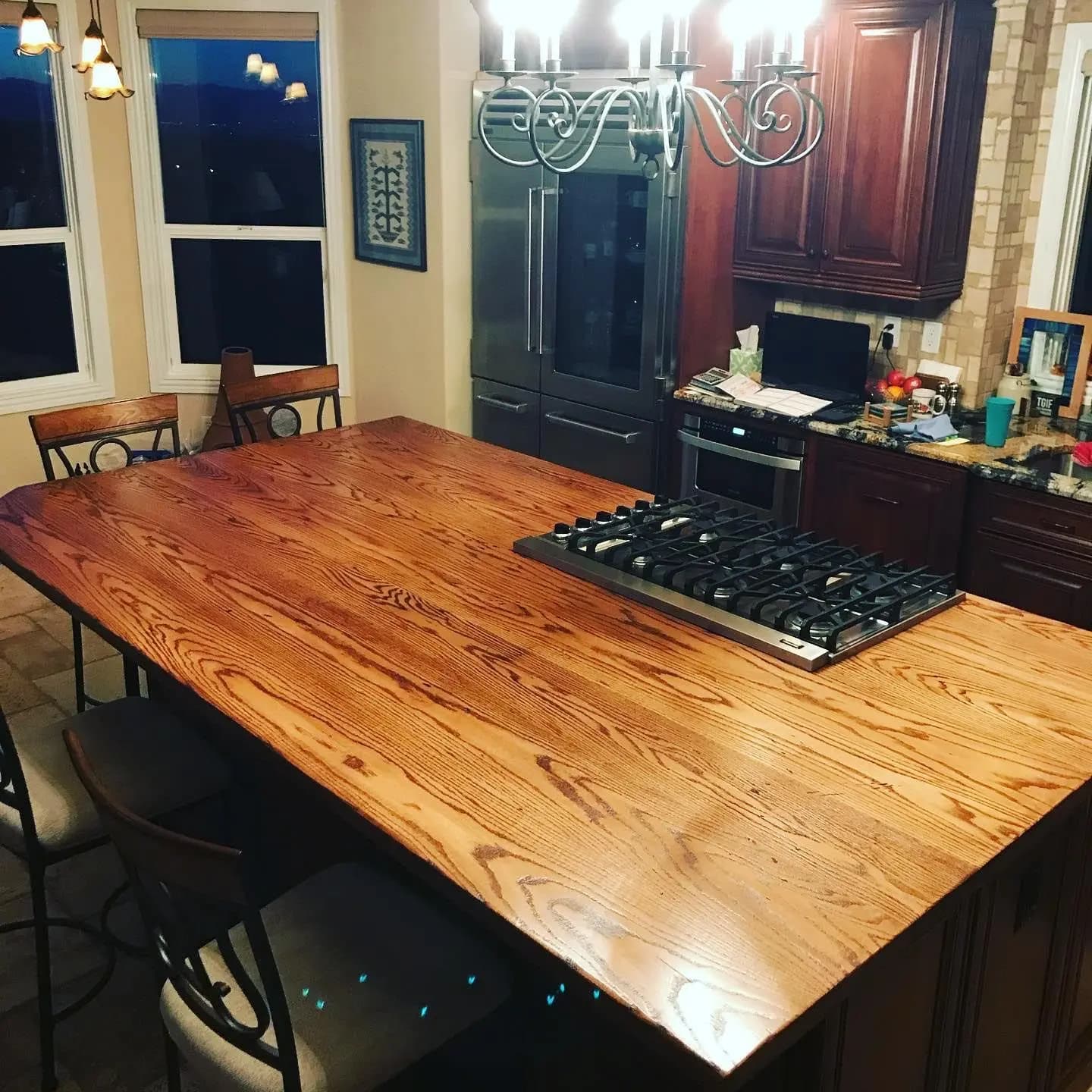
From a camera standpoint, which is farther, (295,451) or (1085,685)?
(295,451)

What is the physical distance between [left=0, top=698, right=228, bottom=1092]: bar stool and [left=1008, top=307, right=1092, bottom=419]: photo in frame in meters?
2.97

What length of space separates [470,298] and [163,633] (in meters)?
3.14

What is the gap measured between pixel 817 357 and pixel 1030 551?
1.10 m

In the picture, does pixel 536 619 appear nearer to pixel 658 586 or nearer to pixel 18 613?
pixel 658 586

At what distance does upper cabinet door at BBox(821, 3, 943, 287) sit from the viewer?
362cm

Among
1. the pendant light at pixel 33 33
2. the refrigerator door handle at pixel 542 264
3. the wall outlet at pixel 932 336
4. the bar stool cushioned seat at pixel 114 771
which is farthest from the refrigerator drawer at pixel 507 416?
the bar stool cushioned seat at pixel 114 771

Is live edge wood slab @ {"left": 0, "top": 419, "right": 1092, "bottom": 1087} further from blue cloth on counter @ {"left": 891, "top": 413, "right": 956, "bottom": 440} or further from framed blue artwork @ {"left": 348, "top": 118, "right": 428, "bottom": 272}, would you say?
framed blue artwork @ {"left": 348, "top": 118, "right": 428, "bottom": 272}

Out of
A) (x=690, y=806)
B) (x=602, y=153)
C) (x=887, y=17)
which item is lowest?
(x=690, y=806)

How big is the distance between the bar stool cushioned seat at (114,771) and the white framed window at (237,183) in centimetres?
326

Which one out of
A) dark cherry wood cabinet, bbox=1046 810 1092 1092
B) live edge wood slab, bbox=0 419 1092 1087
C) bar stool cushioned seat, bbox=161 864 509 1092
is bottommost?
dark cherry wood cabinet, bbox=1046 810 1092 1092

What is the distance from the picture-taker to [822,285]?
4047 mm

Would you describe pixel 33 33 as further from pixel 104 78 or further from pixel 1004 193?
pixel 1004 193

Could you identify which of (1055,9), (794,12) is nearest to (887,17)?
(1055,9)

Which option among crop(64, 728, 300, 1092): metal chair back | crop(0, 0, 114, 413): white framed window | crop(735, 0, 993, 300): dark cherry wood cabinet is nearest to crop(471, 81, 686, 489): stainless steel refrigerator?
crop(735, 0, 993, 300): dark cherry wood cabinet
